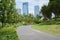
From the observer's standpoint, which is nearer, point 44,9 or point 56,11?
point 56,11

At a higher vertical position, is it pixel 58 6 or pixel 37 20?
pixel 58 6

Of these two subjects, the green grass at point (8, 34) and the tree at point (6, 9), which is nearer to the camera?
the green grass at point (8, 34)

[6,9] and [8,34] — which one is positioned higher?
[6,9]

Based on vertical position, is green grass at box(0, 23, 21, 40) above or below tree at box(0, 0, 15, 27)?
below

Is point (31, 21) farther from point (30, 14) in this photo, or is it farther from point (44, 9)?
point (44, 9)

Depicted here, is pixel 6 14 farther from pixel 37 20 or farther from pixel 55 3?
pixel 37 20

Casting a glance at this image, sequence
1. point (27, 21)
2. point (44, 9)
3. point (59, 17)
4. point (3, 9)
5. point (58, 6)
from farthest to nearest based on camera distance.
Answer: point (27, 21)
point (44, 9)
point (59, 17)
point (58, 6)
point (3, 9)

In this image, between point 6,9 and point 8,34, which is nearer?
point 8,34

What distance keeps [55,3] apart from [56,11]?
9.52 feet

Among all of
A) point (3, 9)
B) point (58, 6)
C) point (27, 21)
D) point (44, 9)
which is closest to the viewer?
point (3, 9)

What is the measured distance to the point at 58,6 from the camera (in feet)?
194

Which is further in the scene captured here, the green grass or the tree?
the tree

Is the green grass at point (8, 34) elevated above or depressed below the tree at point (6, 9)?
below

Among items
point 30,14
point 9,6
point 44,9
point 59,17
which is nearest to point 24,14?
point 30,14
